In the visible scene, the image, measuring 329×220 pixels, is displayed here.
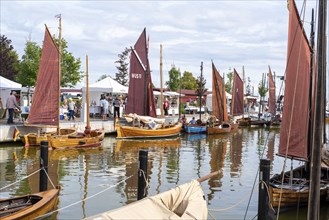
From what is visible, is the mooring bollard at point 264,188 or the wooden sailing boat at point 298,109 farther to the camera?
the wooden sailing boat at point 298,109

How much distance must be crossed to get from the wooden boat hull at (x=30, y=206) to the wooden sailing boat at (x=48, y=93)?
15.1 metres

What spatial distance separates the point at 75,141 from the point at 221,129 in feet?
60.4

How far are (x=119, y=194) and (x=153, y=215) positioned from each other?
890 cm

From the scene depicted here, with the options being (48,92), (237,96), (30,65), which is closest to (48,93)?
(48,92)

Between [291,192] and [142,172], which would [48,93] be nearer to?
[142,172]

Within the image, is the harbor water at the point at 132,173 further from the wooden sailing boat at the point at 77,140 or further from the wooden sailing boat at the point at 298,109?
the wooden sailing boat at the point at 298,109

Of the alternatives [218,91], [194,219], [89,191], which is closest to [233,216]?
[89,191]

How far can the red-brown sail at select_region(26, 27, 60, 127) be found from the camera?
26656mm

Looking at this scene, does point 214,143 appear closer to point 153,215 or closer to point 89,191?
point 89,191

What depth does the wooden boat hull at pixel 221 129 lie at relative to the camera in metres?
40.9

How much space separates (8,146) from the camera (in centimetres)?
2656

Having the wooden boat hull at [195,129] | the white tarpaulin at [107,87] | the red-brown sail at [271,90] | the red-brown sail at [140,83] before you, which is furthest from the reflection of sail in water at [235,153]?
the red-brown sail at [271,90]

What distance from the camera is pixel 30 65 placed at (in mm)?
44125

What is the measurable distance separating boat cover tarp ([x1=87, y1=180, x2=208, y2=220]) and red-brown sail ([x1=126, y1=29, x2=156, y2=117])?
90.0 feet
